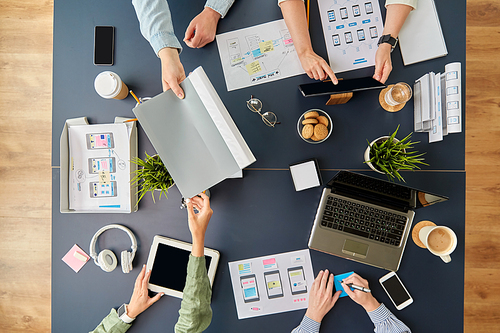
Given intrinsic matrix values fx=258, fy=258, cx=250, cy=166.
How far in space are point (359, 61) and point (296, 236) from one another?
0.81 metres

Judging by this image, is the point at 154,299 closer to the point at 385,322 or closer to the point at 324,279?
the point at 324,279

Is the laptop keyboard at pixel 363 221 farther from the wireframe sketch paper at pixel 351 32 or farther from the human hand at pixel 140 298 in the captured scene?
the human hand at pixel 140 298

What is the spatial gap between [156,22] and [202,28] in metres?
0.19

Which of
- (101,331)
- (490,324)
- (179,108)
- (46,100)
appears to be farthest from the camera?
(46,100)

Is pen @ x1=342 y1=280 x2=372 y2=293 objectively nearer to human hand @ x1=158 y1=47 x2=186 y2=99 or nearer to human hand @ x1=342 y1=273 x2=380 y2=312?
human hand @ x1=342 y1=273 x2=380 y2=312

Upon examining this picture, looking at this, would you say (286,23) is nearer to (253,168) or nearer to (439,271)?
A: (253,168)

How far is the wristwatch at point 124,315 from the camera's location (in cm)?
106

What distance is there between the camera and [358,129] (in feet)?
3.64

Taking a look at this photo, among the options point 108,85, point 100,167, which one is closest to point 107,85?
point 108,85

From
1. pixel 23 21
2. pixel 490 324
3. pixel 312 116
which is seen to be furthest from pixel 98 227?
pixel 490 324

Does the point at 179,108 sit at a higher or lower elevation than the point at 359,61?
lower

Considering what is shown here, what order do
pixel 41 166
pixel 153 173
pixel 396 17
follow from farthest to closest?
pixel 41 166 < pixel 396 17 < pixel 153 173

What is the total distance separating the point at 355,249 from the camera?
1069mm

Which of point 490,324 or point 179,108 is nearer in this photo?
point 179,108
